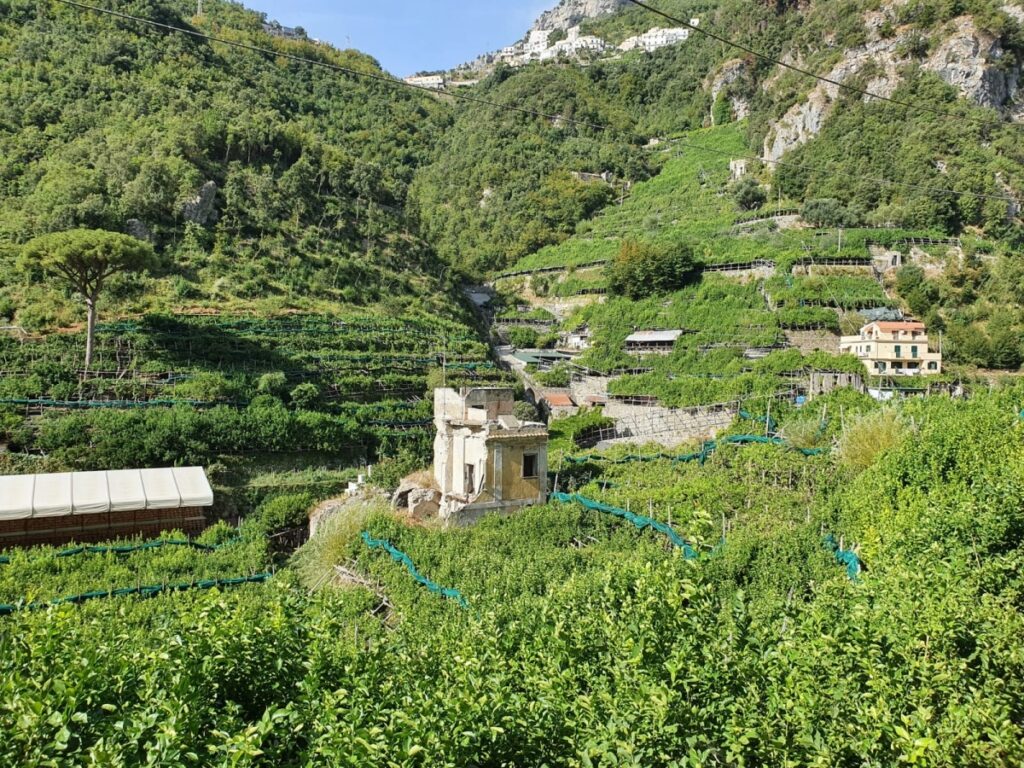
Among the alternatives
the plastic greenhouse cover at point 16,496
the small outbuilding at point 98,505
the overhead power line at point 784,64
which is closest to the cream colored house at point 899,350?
the overhead power line at point 784,64

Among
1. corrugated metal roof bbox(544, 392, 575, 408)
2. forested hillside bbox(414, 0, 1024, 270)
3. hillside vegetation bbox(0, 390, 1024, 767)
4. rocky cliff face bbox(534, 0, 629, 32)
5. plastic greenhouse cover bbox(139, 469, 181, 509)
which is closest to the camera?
hillside vegetation bbox(0, 390, 1024, 767)

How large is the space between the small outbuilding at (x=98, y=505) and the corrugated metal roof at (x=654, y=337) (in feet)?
94.9

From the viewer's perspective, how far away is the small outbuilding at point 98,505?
18.8 metres

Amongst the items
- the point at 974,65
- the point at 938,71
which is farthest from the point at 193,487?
the point at 974,65

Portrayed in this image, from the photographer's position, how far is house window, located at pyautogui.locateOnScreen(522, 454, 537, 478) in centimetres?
1973

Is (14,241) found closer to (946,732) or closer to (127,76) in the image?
(127,76)

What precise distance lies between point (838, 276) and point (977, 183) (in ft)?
53.0

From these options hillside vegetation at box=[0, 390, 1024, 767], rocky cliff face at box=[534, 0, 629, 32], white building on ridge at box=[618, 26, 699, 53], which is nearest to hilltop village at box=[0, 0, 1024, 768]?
hillside vegetation at box=[0, 390, 1024, 767]

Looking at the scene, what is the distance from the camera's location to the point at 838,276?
44.0m

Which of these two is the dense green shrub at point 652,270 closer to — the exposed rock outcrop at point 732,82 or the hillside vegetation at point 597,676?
the hillside vegetation at point 597,676

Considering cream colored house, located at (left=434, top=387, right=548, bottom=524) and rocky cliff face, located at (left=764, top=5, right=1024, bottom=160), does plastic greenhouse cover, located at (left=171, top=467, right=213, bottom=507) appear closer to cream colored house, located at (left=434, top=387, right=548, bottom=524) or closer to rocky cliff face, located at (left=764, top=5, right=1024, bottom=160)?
cream colored house, located at (left=434, top=387, right=548, bottom=524)

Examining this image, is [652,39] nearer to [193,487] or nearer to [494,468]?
[494,468]

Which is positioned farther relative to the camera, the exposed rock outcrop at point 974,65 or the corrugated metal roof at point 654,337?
the exposed rock outcrop at point 974,65

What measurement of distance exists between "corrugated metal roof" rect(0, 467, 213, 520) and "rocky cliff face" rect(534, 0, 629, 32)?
18337 centimetres
